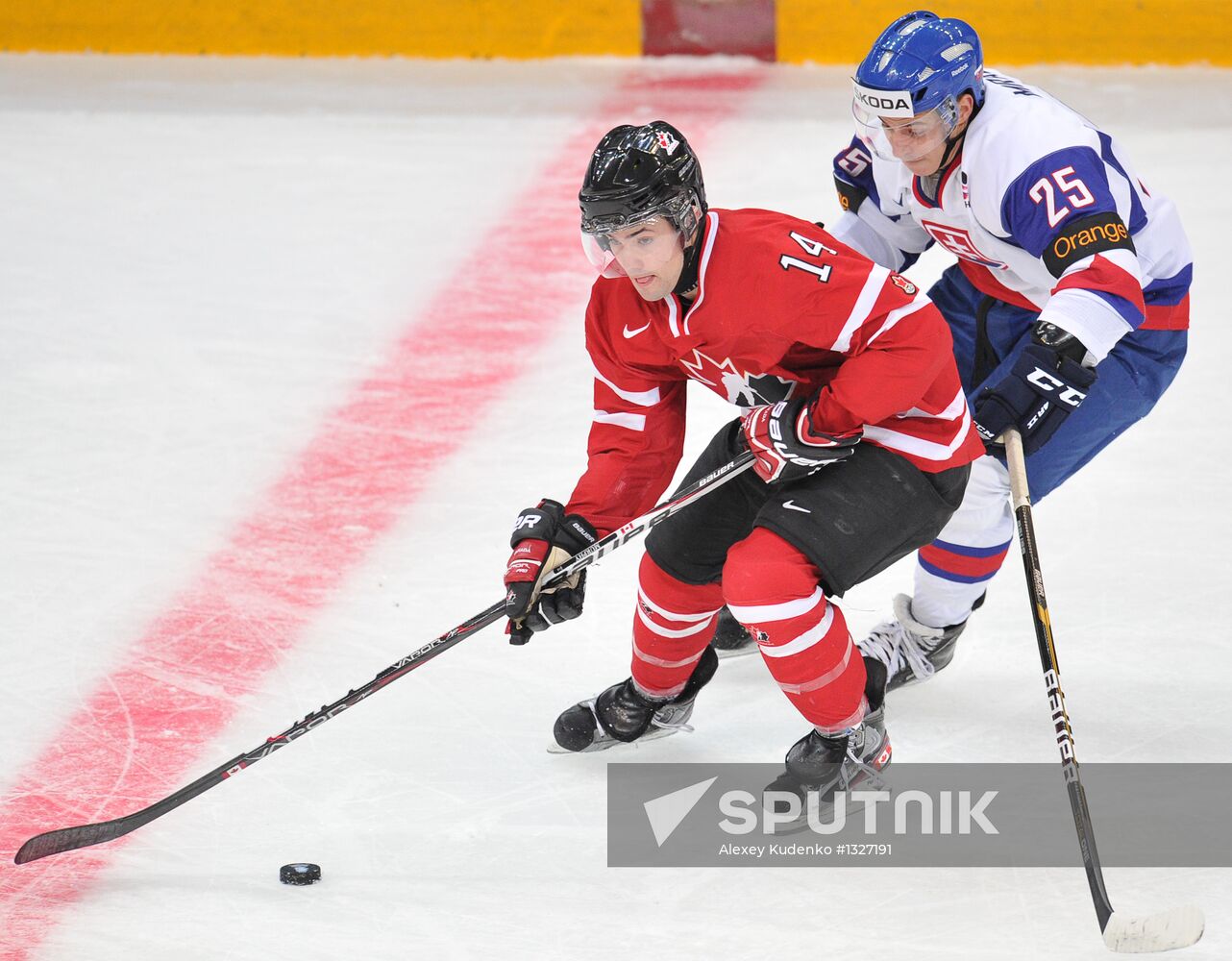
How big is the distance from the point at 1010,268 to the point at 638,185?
823 mm

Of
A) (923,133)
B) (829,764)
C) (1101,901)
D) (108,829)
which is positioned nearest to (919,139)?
(923,133)

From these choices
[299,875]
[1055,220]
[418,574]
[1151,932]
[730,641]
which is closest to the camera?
[1151,932]

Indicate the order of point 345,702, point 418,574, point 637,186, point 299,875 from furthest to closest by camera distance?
point 418,574 < point 345,702 < point 299,875 < point 637,186

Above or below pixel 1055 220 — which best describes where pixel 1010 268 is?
below

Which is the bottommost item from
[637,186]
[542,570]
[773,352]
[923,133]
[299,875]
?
[299,875]

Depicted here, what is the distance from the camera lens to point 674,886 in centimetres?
231

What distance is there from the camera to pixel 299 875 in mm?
2305

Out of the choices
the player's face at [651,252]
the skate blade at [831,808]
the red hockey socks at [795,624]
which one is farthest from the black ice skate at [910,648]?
the player's face at [651,252]

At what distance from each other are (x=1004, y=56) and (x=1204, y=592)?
356cm

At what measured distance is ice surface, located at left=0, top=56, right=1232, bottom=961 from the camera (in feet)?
→ 7.41

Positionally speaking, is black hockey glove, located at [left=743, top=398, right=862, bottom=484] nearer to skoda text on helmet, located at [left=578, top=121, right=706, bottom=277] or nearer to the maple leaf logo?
the maple leaf logo

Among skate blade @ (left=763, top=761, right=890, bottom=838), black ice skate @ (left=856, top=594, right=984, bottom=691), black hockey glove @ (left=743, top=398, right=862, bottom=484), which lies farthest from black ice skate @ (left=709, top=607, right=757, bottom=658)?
black hockey glove @ (left=743, top=398, right=862, bottom=484)

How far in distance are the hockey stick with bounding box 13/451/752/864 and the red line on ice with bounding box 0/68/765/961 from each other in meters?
0.04

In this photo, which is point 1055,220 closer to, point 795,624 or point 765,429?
point 765,429
